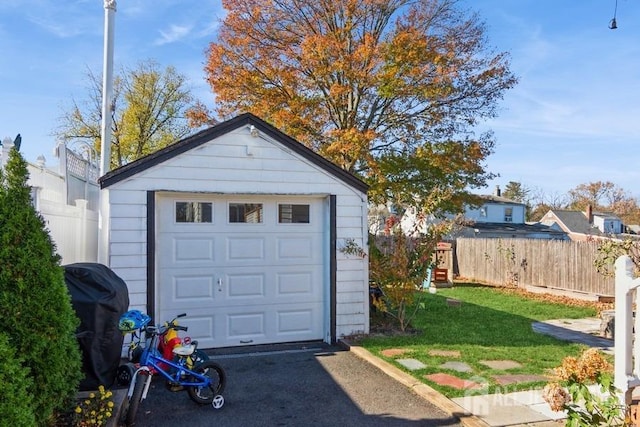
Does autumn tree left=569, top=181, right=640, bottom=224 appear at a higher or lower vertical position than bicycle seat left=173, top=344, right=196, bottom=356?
higher

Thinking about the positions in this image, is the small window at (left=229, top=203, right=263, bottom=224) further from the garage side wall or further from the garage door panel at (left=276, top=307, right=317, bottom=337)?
the garage door panel at (left=276, top=307, right=317, bottom=337)

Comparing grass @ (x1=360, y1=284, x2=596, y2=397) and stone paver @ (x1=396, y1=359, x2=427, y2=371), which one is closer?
grass @ (x1=360, y1=284, x2=596, y2=397)

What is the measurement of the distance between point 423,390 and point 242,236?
352 centimetres

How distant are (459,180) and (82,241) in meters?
11.6

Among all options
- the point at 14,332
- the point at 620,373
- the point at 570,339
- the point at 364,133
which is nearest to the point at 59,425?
the point at 14,332

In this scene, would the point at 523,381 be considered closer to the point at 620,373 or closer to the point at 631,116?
the point at 620,373

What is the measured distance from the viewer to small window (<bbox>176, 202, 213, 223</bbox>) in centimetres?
703

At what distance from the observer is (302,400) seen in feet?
16.6

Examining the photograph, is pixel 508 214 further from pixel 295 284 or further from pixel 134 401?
pixel 134 401

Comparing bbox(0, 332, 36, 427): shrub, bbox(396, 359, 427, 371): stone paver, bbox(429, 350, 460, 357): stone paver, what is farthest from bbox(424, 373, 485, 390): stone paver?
bbox(0, 332, 36, 427): shrub

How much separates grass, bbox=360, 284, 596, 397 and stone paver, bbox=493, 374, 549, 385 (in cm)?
8

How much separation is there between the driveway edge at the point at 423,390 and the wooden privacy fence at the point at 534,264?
9412 mm

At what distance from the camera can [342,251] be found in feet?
24.8

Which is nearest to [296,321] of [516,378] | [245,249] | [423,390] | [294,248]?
[294,248]
